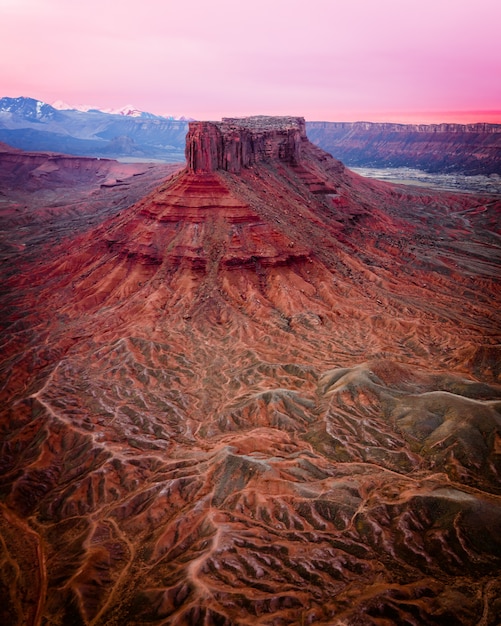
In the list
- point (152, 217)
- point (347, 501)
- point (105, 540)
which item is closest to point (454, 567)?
point (347, 501)

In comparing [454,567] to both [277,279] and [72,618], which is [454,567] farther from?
[277,279]

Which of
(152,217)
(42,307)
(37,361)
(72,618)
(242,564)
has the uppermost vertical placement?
(152,217)

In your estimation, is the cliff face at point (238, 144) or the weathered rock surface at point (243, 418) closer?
the weathered rock surface at point (243, 418)

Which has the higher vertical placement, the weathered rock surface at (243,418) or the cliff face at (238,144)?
the cliff face at (238,144)

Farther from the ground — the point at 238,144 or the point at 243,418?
the point at 238,144

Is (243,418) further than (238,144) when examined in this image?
No
